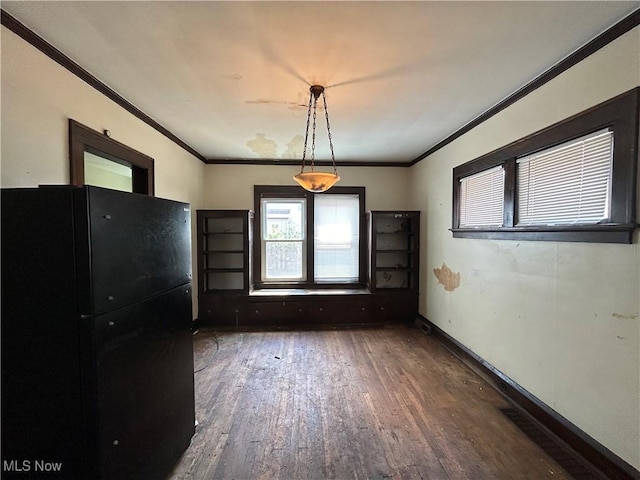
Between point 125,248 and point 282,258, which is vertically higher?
point 125,248

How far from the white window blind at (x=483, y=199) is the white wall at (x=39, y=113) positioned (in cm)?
345

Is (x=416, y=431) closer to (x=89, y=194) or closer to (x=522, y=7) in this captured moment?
(x=89, y=194)

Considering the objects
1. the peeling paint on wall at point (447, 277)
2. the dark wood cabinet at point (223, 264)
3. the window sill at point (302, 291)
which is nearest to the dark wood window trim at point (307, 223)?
the window sill at point (302, 291)

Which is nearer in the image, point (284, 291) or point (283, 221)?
point (284, 291)

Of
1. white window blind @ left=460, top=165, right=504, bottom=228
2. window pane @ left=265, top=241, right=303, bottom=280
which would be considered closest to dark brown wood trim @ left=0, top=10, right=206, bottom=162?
window pane @ left=265, top=241, right=303, bottom=280

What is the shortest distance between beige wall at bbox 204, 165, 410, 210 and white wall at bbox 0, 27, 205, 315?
2.20 metres

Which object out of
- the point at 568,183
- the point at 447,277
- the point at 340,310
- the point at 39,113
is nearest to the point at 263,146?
the point at 39,113

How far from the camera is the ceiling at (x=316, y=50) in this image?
1450mm

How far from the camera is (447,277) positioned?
3637 mm

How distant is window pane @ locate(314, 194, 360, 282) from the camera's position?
483cm

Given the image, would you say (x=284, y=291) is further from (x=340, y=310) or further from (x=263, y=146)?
(x=263, y=146)

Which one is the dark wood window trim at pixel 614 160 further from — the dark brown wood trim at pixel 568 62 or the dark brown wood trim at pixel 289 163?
the dark brown wood trim at pixel 289 163

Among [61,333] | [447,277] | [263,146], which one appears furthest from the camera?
[263,146]

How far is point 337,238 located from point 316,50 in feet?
10.9
